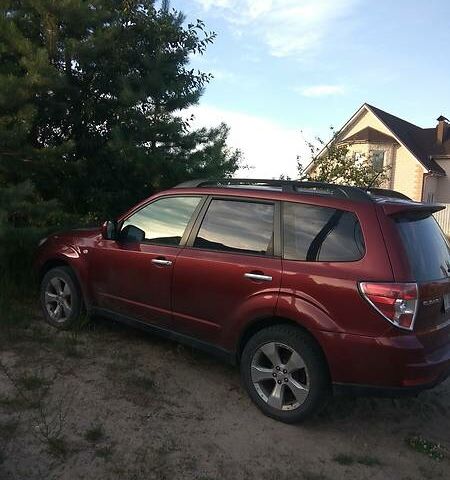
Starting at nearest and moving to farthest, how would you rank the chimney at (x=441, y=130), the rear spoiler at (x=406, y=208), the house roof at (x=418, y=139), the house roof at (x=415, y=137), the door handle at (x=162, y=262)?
the rear spoiler at (x=406, y=208) < the door handle at (x=162, y=262) < the house roof at (x=415, y=137) < the house roof at (x=418, y=139) < the chimney at (x=441, y=130)

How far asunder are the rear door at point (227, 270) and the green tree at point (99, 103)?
307 centimetres

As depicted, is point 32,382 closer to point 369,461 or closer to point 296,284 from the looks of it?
point 296,284

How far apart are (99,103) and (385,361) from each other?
5.75 metres

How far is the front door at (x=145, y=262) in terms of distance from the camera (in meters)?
4.85

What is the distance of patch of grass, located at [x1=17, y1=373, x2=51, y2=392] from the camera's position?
4.23 meters

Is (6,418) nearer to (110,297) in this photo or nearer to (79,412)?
(79,412)

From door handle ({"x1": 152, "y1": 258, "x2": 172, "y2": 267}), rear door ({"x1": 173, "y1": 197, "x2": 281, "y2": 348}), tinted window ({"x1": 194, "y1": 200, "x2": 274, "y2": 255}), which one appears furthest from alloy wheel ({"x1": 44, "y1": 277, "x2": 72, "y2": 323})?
tinted window ({"x1": 194, "y1": 200, "x2": 274, "y2": 255})

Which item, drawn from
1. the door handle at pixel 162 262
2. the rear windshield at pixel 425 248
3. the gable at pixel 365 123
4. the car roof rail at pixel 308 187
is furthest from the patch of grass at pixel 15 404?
the gable at pixel 365 123

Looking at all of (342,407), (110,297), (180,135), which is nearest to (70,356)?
(110,297)

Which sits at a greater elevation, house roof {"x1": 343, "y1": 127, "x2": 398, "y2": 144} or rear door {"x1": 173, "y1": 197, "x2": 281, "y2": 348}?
house roof {"x1": 343, "y1": 127, "x2": 398, "y2": 144}

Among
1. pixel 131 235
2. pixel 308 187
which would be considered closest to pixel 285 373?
pixel 308 187

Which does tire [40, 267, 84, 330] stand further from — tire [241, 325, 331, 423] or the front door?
tire [241, 325, 331, 423]

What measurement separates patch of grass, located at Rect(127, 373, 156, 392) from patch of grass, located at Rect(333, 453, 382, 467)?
1.58 m

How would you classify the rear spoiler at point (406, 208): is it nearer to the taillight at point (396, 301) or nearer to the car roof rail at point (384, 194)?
the car roof rail at point (384, 194)
